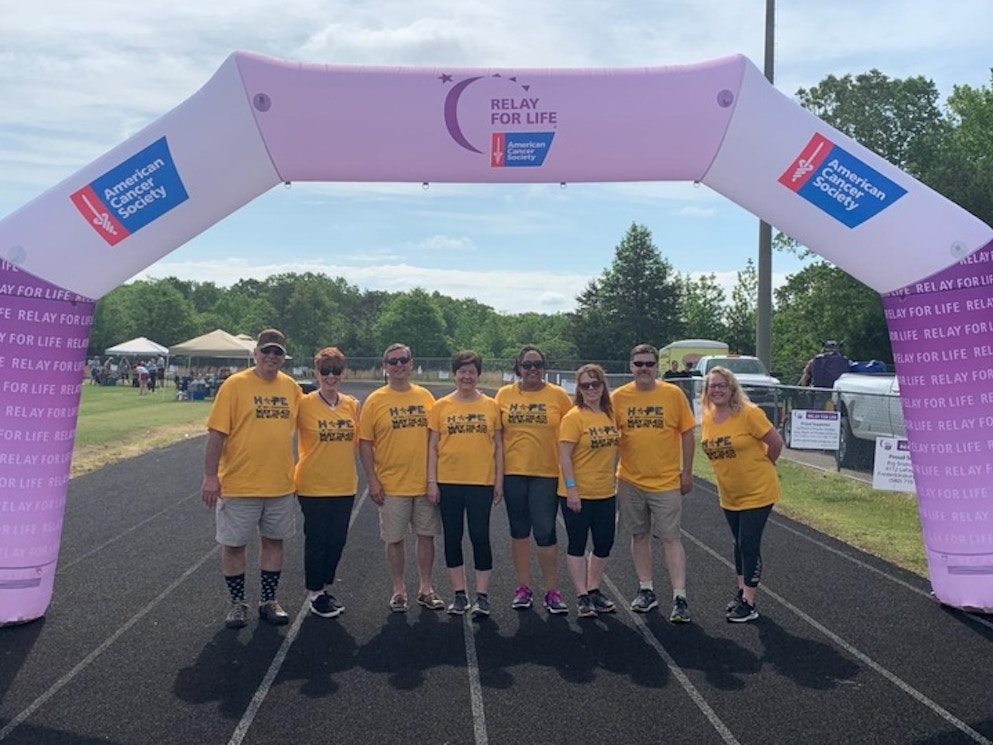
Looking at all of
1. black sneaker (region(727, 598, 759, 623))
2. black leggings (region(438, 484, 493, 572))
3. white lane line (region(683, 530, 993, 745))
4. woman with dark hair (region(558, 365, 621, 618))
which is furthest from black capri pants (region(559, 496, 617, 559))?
white lane line (region(683, 530, 993, 745))

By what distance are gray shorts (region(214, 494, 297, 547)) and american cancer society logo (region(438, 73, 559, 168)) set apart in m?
2.70

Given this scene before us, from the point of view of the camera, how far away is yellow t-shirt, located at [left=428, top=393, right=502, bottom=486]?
245 inches

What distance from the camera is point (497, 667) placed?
211 inches

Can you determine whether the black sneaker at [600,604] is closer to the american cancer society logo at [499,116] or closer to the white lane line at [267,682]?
the white lane line at [267,682]

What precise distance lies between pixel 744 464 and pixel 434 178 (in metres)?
2.84

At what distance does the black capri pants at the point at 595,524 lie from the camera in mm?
6262

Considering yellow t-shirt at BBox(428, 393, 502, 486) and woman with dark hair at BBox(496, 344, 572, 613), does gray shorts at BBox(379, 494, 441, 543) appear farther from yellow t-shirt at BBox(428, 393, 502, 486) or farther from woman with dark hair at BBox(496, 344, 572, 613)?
woman with dark hair at BBox(496, 344, 572, 613)

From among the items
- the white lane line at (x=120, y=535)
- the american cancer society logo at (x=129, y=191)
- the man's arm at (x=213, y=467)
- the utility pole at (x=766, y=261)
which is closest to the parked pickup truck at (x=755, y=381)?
the utility pole at (x=766, y=261)

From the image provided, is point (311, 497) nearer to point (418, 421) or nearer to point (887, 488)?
point (418, 421)

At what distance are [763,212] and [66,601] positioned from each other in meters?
5.60

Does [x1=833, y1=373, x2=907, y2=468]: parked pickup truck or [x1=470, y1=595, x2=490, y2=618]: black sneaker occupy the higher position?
[x1=833, y1=373, x2=907, y2=468]: parked pickup truck

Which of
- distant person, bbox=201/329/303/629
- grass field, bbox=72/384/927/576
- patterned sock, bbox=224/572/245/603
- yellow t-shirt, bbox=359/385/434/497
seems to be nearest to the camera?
distant person, bbox=201/329/303/629

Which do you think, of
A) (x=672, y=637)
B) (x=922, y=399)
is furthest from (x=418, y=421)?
(x=922, y=399)

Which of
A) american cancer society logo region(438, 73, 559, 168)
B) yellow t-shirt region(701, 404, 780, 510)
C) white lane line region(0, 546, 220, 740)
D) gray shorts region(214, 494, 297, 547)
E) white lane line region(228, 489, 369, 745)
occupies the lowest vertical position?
white lane line region(228, 489, 369, 745)
